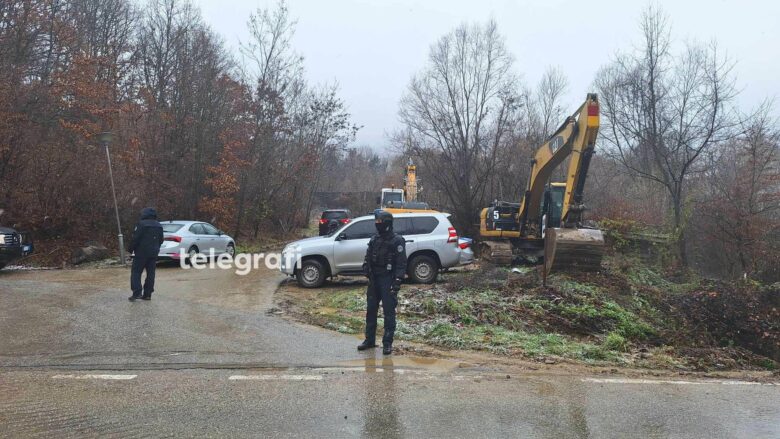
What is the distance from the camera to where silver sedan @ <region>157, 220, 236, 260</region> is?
16.5 m

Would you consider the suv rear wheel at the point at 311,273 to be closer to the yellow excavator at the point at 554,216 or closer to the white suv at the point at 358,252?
the white suv at the point at 358,252

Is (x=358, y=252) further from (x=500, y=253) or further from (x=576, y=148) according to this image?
(x=576, y=148)

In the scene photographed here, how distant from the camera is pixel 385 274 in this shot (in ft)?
22.7

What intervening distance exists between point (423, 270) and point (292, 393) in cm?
808

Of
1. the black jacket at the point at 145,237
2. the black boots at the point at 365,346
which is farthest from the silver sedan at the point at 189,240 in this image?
the black boots at the point at 365,346

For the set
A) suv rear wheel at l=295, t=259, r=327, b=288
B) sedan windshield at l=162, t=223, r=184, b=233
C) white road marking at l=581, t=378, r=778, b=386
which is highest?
sedan windshield at l=162, t=223, r=184, b=233

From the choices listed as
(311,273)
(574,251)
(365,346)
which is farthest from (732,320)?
(311,273)

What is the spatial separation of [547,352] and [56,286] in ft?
35.6

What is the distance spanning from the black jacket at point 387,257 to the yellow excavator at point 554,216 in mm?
6175

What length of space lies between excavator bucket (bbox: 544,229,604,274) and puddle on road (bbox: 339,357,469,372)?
627 cm

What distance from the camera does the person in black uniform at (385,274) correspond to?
692cm

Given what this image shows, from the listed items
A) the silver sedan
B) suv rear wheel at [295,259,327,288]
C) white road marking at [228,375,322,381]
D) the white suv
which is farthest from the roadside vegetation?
the silver sedan

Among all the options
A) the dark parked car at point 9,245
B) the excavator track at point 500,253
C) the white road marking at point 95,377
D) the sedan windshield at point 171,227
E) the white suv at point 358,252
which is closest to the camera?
the white road marking at point 95,377

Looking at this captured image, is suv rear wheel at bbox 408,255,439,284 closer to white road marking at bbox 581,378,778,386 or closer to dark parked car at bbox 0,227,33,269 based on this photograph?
white road marking at bbox 581,378,778,386
